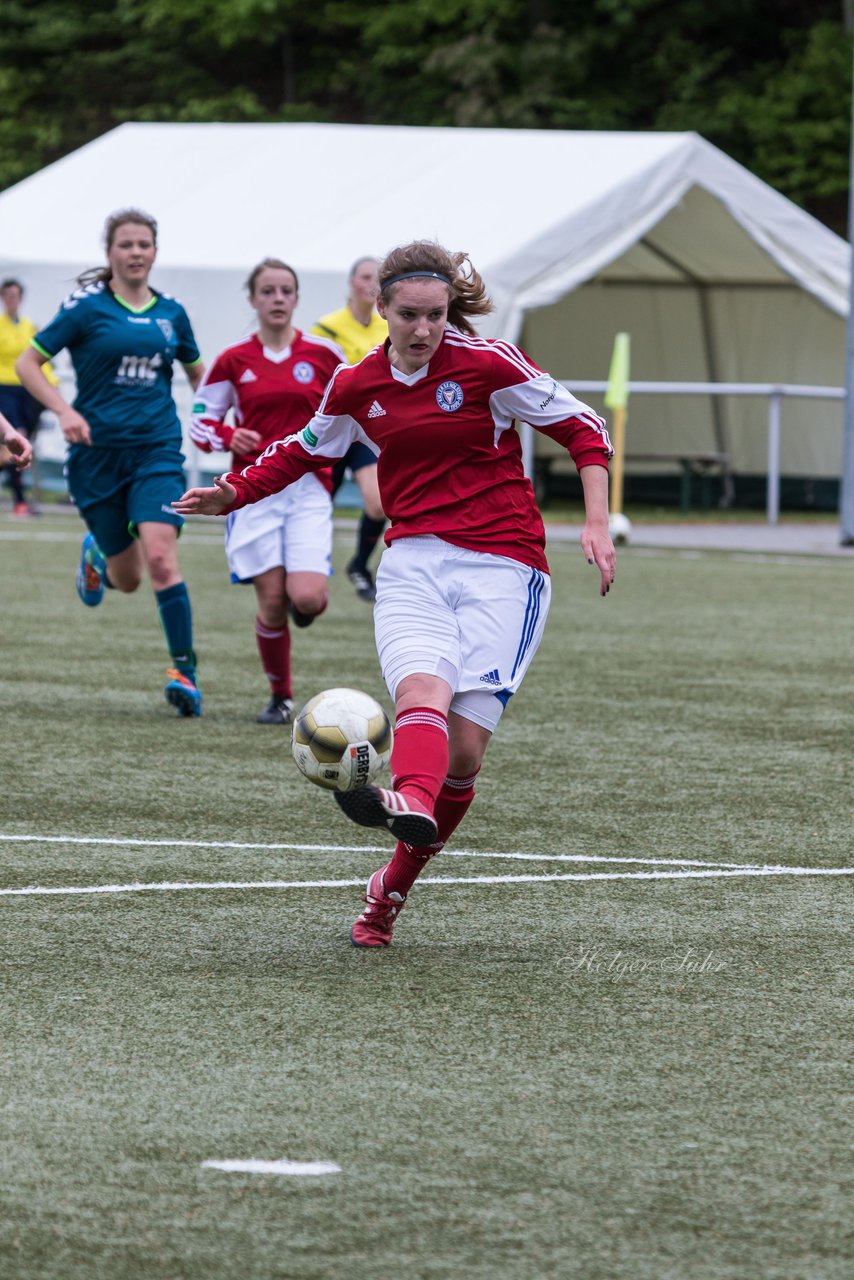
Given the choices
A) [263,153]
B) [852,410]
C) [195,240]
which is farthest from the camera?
[263,153]

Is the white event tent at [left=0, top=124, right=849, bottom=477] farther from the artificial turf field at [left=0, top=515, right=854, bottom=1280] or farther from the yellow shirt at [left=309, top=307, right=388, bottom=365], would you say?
the artificial turf field at [left=0, top=515, right=854, bottom=1280]

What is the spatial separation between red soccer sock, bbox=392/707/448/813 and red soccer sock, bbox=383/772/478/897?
149mm

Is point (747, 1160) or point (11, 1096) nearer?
point (747, 1160)

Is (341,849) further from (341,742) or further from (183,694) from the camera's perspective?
(183,694)

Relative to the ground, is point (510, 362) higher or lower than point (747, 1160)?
higher

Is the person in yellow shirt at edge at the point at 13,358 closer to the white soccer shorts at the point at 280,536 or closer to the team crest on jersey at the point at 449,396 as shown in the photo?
the white soccer shorts at the point at 280,536

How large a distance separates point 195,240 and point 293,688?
13.5 m

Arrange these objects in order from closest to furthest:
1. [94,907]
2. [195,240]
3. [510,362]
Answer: [510,362] < [94,907] < [195,240]

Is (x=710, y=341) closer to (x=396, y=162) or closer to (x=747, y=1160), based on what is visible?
(x=396, y=162)

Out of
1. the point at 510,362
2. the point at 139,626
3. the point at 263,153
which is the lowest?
the point at 139,626

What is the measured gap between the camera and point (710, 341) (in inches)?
1016

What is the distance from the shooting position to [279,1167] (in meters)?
3.81

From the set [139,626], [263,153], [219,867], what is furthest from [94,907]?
[263,153]

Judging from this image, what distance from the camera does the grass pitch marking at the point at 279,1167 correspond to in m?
3.78
